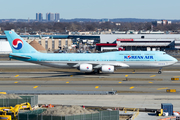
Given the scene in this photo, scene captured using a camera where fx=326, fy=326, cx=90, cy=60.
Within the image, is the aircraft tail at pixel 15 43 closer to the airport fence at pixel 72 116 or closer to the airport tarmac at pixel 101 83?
the airport tarmac at pixel 101 83

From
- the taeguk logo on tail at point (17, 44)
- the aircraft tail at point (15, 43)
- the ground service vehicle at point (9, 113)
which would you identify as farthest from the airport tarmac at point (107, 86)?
the ground service vehicle at point (9, 113)

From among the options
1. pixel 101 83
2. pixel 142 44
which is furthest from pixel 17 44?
pixel 142 44

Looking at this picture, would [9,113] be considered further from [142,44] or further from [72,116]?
[142,44]

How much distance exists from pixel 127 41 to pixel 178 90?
116 metres

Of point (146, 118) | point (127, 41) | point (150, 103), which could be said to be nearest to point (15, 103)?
point (146, 118)

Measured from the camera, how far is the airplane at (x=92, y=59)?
67.1 m

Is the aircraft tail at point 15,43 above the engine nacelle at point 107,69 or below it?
above

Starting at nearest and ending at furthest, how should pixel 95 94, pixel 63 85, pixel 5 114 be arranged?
pixel 5 114 → pixel 95 94 → pixel 63 85

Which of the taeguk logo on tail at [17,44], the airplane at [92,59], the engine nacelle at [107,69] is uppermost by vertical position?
the taeguk logo on tail at [17,44]

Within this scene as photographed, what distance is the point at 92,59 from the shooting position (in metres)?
68.0

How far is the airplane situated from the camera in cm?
6706

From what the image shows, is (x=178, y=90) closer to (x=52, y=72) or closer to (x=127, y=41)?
(x=52, y=72)

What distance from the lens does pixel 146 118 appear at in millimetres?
33406

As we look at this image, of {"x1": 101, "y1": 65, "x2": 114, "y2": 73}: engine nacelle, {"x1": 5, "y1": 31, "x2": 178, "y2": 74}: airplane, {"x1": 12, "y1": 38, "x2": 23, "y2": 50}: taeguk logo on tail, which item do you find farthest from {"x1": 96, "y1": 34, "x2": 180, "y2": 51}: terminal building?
{"x1": 12, "y1": 38, "x2": 23, "y2": 50}: taeguk logo on tail
